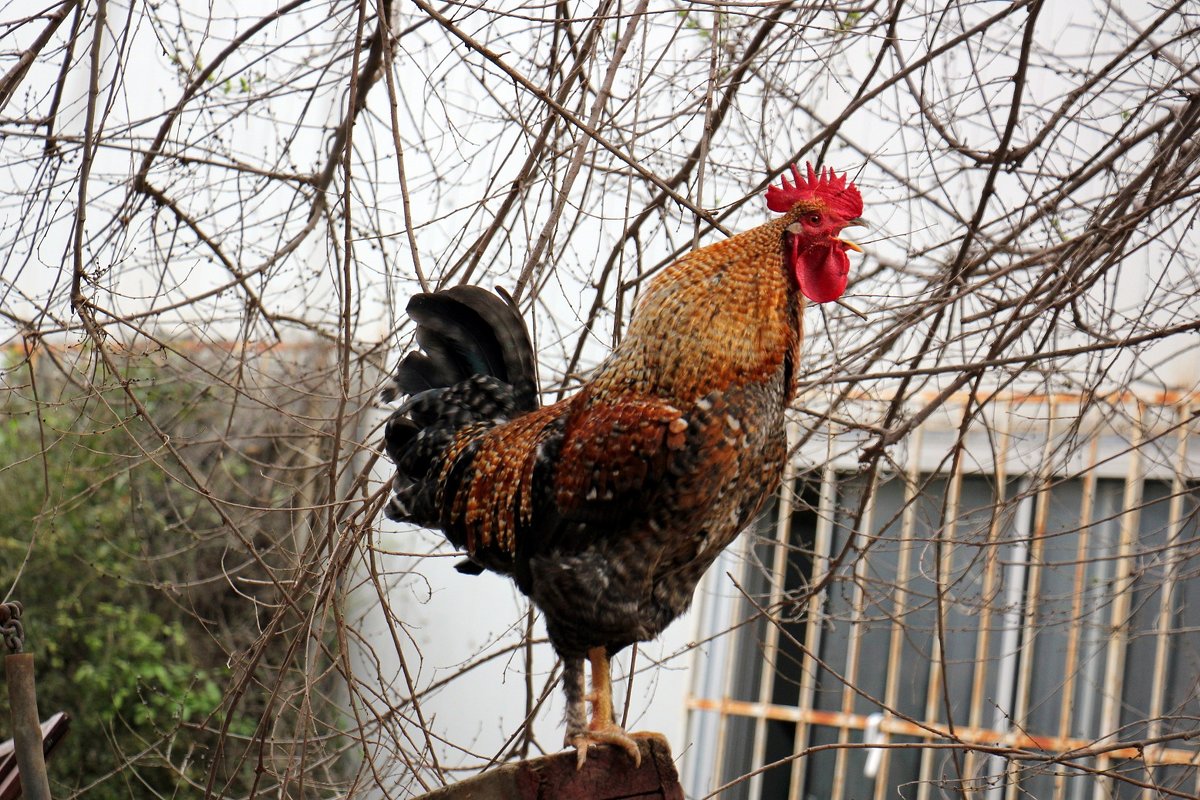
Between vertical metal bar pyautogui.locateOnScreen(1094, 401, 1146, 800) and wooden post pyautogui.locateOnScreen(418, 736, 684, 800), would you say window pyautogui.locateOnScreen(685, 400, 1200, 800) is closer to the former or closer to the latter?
vertical metal bar pyautogui.locateOnScreen(1094, 401, 1146, 800)

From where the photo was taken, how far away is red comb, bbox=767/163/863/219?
265 cm

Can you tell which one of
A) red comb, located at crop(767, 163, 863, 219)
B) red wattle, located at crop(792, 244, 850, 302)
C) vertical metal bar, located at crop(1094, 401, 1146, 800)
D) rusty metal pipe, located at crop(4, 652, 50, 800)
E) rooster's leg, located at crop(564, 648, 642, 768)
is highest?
red comb, located at crop(767, 163, 863, 219)

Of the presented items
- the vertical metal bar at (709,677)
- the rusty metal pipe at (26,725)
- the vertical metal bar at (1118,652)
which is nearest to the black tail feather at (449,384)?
the rusty metal pipe at (26,725)

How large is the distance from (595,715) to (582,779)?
39 centimetres

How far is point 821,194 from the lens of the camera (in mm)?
2668

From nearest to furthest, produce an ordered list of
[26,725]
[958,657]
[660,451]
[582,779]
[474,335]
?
1. [26,725]
2. [582,779]
3. [660,451]
4. [474,335]
5. [958,657]

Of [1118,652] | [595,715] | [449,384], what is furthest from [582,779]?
[1118,652]

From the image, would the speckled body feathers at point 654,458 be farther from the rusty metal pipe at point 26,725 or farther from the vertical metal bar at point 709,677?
the vertical metal bar at point 709,677

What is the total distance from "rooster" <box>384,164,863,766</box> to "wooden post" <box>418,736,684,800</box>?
0.12 ft

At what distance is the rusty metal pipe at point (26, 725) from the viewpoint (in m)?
2.02

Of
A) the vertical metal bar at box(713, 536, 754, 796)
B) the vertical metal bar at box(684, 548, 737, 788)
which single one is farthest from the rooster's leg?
the vertical metal bar at box(684, 548, 737, 788)

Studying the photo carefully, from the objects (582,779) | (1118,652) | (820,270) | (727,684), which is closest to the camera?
(582,779)

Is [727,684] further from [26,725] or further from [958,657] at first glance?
[26,725]

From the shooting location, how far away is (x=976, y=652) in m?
5.43
